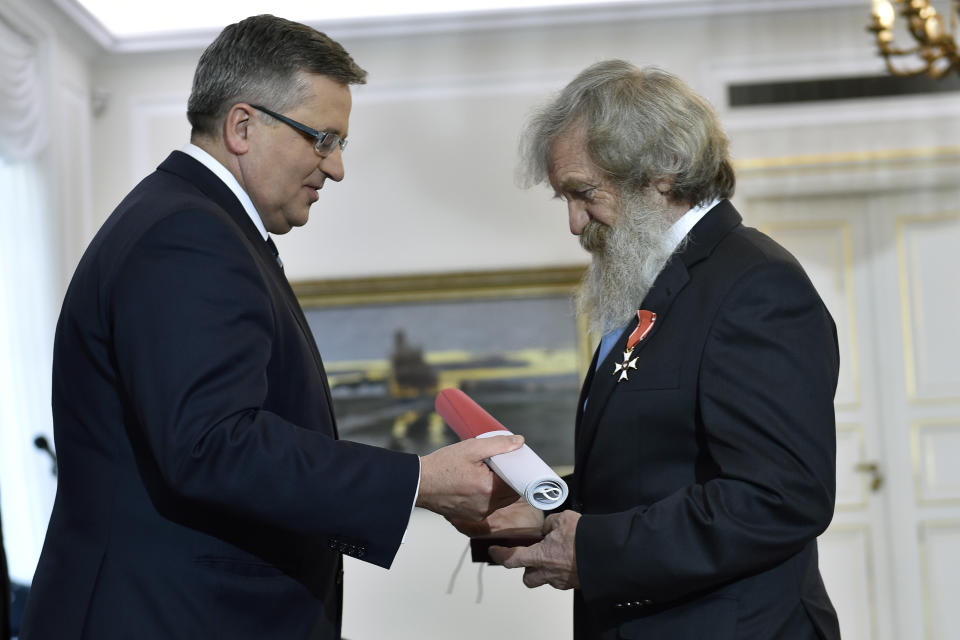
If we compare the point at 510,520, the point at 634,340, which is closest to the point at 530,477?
A: the point at 634,340

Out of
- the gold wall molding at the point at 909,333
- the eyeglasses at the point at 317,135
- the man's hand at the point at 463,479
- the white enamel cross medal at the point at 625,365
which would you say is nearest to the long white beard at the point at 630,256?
the white enamel cross medal at the point at 625,365

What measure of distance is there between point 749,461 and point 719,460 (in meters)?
0.06

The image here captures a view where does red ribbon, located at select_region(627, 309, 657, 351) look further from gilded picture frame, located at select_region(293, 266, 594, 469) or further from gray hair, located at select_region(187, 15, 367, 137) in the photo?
gilded picture frame, located at select_region(293, 266, 594, 469)

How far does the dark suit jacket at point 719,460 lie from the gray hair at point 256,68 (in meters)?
0.78

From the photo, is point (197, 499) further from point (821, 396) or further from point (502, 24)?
point (502, 24)

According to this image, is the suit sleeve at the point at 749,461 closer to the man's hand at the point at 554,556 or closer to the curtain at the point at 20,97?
the man's hand at the point at 554,556

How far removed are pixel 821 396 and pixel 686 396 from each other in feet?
0.73

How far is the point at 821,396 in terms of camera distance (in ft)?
5.41

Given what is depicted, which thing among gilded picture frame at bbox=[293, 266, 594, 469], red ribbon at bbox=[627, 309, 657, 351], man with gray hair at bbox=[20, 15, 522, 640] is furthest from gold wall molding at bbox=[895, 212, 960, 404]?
man with gray hair at bbox=[20, 15, 522, 640]

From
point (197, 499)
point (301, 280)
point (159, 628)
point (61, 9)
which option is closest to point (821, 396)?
point (197, 499)

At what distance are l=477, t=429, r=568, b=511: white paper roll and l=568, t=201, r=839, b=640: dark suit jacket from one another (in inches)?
4.7

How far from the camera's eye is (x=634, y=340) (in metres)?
1.87

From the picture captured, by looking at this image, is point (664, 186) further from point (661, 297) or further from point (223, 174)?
point (223, 174)

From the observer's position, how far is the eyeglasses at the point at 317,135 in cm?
180
